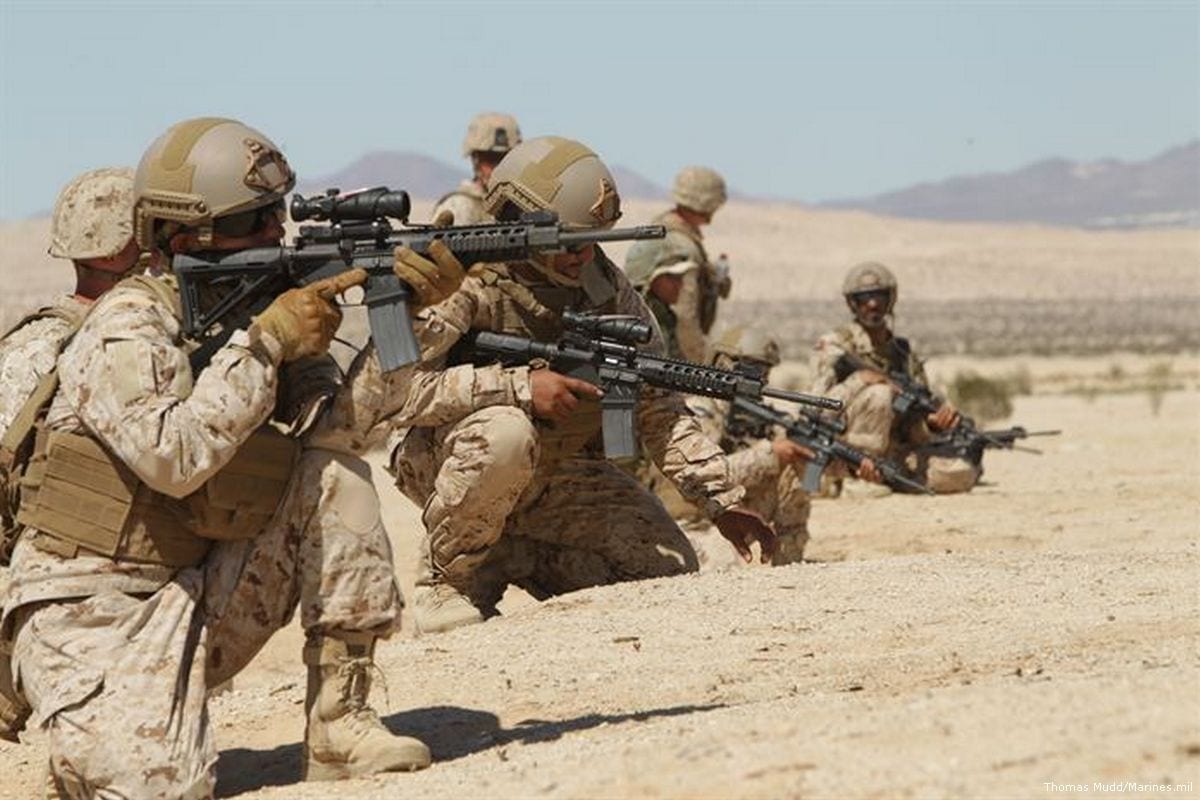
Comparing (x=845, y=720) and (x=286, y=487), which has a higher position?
(x=286, y=487)

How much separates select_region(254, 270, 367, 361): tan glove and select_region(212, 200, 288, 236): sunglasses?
315 millimetres

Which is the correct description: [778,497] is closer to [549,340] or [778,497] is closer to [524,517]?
[524,517]

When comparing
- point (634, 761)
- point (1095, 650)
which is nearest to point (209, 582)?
point (634, 761)

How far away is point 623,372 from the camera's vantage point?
22.7 ft

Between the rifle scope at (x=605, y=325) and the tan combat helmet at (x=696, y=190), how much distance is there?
16.5 feet

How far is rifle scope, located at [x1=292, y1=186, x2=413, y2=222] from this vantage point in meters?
5.38

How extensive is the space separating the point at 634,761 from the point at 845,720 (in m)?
0.47

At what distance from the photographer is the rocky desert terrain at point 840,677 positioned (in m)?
4.45

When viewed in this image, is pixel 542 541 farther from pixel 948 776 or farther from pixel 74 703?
pixel 948 776

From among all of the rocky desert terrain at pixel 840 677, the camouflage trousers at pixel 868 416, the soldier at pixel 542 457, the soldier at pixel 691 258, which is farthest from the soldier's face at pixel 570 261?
the camouflage trousers at pixel 868 416

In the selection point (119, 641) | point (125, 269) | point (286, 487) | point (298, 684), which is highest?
point (125, 269)

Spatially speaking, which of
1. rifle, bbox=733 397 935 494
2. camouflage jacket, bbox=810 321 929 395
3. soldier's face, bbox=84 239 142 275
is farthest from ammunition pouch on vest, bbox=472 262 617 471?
camouflage jacket, bbox=810 321 929 395

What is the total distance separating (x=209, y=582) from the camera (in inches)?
215

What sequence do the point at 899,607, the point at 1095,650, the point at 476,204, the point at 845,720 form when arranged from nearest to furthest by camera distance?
the point at 845,720 < the point at 1095,650 < the point at 899,607 < the point at 476,204
